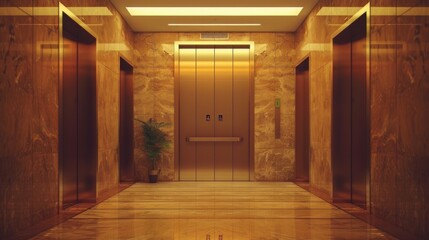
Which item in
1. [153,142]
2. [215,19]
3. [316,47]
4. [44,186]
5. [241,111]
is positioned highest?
[215,19]

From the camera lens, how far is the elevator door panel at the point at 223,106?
1019 cm

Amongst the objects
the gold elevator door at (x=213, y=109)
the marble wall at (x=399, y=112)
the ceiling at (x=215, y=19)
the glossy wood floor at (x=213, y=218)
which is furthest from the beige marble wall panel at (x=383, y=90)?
the gold elevator door at (x=213, y=109)

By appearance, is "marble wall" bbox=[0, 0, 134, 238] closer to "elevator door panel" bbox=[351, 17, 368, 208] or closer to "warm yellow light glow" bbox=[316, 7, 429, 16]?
"warm yellow light glow" bbox=[316, 7, 429, 16]

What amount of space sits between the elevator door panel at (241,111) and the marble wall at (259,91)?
0.22 meters

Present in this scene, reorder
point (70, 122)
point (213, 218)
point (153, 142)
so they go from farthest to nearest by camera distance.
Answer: point (153, 142)
point (70, 122)
point (213, 218)

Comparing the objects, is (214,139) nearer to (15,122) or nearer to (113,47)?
(113,47)

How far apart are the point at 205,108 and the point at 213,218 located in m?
5.04

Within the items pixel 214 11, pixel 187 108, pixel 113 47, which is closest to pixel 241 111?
pixel 187 108

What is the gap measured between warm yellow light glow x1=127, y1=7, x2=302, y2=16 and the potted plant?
243 centimetres

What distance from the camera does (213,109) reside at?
10.2 metres

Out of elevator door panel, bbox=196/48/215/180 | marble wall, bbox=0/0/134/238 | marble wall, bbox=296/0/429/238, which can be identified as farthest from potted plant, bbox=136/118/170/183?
marble wall, bbox=296/0/429/238

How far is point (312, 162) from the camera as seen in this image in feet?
27.5

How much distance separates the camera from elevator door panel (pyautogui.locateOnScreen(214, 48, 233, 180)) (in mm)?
10188

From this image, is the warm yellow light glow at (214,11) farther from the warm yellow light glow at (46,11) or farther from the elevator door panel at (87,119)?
the elevator door panel at (87,119)
